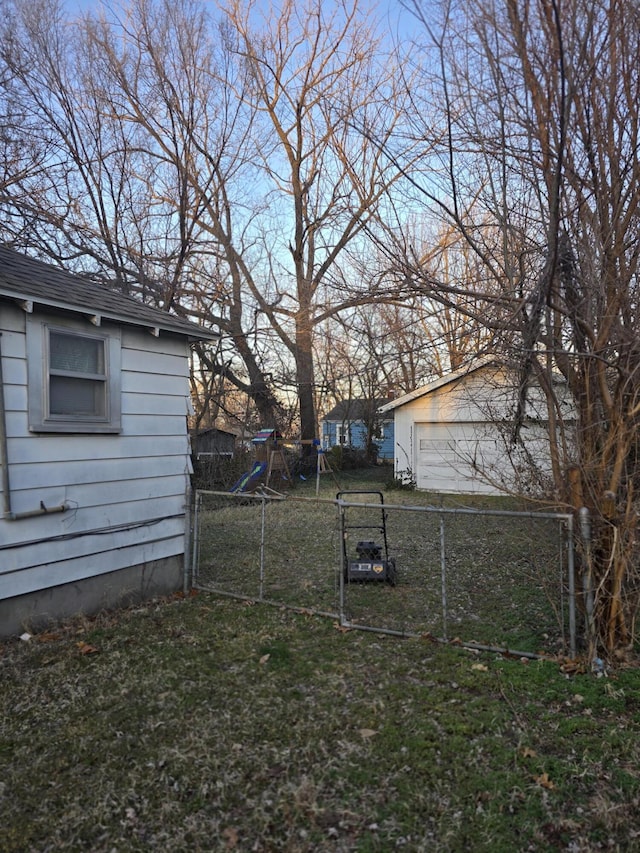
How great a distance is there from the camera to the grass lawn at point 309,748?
2.62 metres

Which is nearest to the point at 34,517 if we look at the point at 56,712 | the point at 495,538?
the point at 56,712

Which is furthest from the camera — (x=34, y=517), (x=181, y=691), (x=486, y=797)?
(x=34, y=517)

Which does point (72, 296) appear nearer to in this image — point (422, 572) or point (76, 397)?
point (76, 397)

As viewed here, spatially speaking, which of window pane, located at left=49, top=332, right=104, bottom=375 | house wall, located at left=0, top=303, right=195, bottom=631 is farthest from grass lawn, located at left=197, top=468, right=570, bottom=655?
window pane, located at left=49, top=332, right=104, bottom=375

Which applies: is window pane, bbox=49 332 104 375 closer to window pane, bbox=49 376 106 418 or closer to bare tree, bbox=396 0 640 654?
window pane, bbox=49 376 106 418

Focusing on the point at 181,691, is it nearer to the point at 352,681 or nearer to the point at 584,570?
the point at 352,681

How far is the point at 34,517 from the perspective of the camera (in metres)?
5.03

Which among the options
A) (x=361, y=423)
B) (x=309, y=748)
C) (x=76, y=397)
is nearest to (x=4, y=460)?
(x=76, y=397)

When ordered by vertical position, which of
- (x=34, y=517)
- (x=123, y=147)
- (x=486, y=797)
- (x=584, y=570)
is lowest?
(x=486, y=797)

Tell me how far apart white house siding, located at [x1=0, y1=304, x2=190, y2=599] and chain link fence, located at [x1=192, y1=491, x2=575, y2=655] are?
1.85ft

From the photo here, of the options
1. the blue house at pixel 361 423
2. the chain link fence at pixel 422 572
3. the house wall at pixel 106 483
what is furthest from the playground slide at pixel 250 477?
the blue house at pixel 361 423

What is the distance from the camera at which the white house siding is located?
16.1ft

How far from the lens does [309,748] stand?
3.28m

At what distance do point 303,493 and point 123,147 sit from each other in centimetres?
1048
